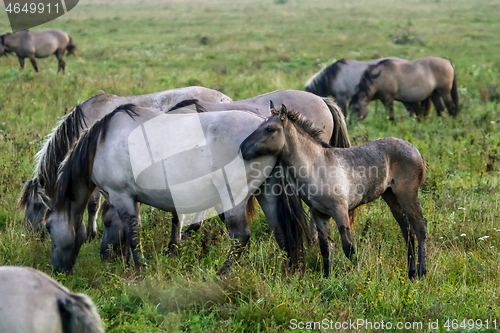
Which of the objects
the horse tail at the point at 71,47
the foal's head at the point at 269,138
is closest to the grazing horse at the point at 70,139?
the foal's head at the point at 269,138

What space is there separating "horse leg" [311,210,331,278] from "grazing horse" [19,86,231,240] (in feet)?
6.21

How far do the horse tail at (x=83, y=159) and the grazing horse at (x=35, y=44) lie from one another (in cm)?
1348

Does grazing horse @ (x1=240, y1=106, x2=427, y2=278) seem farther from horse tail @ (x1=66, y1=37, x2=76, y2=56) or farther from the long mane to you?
horse tail @ (x1=66, y1=37, x2=76, y2=56)

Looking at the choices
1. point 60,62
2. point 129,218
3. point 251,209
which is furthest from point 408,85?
point 60,62

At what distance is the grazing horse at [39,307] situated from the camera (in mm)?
2471

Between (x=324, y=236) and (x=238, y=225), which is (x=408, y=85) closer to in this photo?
(x=324, y=236)

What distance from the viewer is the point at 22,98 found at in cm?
1232

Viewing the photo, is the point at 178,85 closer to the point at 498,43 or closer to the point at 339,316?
the point at 339,316

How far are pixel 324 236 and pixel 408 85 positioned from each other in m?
8.38

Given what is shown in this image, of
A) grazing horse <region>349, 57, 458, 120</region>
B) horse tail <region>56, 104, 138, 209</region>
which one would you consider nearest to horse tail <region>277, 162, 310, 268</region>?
horse tail <region>56, 104, 138, 209</region>

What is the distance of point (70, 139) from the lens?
588cm

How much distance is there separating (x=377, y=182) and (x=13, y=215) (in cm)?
451

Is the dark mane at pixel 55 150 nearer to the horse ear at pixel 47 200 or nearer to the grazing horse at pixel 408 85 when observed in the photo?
the horse ear at pixel 47 200

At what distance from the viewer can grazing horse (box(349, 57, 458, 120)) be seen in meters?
12.0
